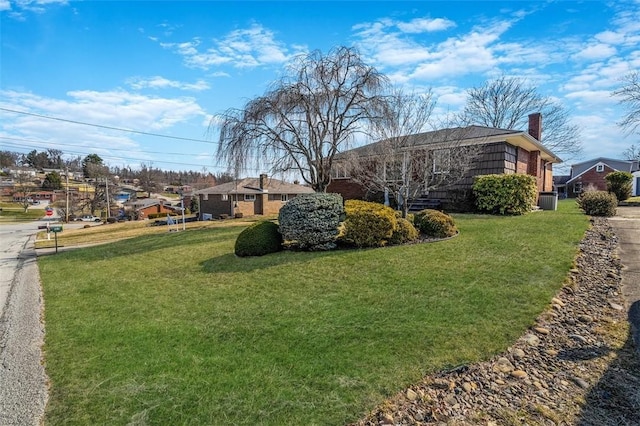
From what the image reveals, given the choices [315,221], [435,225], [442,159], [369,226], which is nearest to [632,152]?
[442,159]

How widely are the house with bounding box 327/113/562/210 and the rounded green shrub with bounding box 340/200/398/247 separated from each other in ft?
9.79

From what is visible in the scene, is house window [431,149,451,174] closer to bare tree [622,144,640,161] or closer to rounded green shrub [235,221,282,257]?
rounded green shrub [235,221,282,257]

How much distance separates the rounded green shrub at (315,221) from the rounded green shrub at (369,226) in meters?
0.40

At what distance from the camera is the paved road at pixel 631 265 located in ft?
13.5

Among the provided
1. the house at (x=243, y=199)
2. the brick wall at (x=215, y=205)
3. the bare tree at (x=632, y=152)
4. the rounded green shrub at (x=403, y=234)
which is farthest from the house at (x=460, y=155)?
the bare tree at (x=632, y=152)

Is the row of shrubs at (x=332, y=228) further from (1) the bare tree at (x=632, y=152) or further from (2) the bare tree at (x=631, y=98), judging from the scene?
(1) the bare tree at (x=632, y=152)

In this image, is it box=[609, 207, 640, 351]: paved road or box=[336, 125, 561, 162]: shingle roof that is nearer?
box=[609, 207, 640, 351]: paved road

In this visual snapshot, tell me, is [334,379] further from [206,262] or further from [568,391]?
[206,262]

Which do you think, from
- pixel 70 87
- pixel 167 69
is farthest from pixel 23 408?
pixel 70 87

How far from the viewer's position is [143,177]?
71062 mm

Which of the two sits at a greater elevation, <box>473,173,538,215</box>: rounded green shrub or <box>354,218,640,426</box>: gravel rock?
<box>473,173,538,215</box>: rounded green shrub

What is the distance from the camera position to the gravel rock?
2602 millimetres

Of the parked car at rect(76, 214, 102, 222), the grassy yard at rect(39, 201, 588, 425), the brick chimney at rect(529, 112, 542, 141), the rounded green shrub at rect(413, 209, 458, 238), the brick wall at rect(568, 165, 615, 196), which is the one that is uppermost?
the brick chimney at rect(529, 112, 542, 141)

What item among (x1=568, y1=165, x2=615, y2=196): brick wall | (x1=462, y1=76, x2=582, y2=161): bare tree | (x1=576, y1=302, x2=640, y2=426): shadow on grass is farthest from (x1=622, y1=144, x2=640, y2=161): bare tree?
(x1=576, y1=302, x2=640, y2=426): shadow on grass
